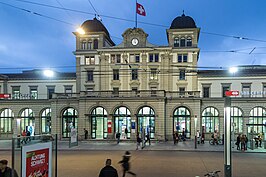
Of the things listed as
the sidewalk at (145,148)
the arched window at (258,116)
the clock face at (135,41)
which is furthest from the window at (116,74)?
the arched window at (258,116)

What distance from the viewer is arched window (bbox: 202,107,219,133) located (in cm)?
4338

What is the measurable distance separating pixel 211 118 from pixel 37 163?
38268 mm

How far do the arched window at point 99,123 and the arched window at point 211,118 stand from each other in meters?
16.0

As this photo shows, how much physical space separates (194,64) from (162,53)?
5948 mm

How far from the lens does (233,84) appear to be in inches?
1897

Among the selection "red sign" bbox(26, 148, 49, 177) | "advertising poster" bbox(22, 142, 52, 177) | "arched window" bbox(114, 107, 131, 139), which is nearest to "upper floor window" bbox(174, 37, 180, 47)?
"arched window" bbox(114, 107, 131, 139)

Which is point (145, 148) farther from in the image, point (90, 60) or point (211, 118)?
point (90, 60)

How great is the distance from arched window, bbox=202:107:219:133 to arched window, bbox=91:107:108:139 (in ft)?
52.4

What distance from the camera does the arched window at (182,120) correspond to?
42.2 metres

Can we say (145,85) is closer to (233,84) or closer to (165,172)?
(233,84)

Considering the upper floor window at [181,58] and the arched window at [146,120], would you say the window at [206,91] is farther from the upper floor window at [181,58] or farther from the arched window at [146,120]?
the arched window at [146,120]

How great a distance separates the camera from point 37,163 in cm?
870

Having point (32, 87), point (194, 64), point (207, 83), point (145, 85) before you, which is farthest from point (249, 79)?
point (32, 87)

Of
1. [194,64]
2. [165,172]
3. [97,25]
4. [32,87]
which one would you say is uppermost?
[97,25]
